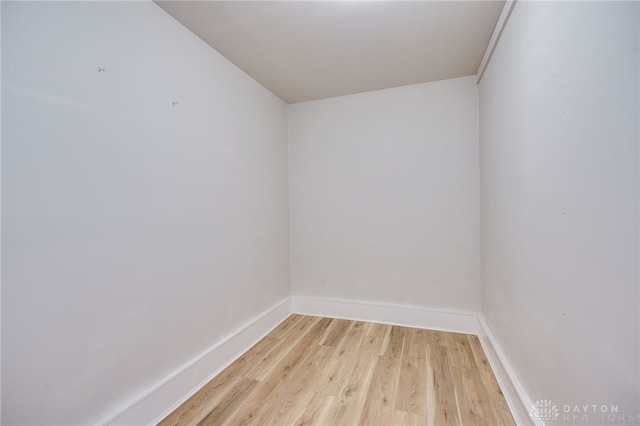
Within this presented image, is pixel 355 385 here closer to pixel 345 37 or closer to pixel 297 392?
pixel 297 392

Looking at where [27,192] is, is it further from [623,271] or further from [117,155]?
[623,271]

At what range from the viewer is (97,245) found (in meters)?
1.26

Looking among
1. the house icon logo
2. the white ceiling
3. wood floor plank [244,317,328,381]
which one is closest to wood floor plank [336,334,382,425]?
wood floor plank [244,317,328,381]

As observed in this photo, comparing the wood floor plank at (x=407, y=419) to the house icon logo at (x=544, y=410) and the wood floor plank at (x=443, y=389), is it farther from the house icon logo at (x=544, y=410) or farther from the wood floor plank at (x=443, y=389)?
the house icon logo at (x=544, y=410)

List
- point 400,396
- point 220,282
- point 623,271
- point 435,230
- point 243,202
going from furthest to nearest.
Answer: point 435,230
point 243,202
point 220,282
point 400,396
point 623,271

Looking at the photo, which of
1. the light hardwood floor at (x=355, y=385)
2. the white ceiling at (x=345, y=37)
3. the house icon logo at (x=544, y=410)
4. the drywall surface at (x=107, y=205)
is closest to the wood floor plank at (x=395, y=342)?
the light hardwood floor at (x=355, y=385)

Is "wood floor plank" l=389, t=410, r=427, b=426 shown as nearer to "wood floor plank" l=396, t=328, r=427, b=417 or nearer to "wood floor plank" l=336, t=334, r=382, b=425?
"wood floor plank" l=396, t=328, r=427, b=417

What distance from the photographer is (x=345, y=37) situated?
1.86 meters

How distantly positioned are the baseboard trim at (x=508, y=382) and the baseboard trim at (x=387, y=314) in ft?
1.00

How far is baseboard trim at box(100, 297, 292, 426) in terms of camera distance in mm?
1390

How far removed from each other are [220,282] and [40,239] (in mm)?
1108

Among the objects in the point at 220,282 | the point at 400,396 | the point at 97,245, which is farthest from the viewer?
the point at 220,282

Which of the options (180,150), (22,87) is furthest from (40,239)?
(180,150)

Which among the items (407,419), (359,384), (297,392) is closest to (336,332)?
(359,384)
